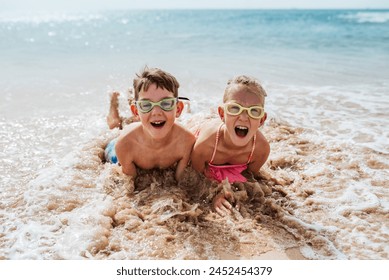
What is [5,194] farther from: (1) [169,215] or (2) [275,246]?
(2) [275,246]

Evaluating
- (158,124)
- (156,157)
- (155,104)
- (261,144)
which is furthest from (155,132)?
(261,144)

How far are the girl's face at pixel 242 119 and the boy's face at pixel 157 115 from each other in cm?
53

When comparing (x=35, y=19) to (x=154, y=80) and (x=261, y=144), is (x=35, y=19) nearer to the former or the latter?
(x=154, y=80)

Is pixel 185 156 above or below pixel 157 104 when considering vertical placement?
below

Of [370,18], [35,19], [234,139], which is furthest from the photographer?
[35,19]

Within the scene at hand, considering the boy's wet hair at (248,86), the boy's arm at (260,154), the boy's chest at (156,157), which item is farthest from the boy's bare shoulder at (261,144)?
the boy's chest at (156,157)

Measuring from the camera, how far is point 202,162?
4.08 m

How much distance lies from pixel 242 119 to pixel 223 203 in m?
0.83

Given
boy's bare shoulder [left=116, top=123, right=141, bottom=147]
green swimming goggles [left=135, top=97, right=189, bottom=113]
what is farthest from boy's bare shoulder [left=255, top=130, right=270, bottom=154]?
boy's bare shoulder [left=116, top=123, right=141, bottom=147]

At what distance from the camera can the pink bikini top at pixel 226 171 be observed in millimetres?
4012

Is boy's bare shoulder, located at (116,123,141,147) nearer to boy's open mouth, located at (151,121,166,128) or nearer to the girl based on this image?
boy's open mouth, located at (151,121,166,128)

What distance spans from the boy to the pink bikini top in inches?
10.8

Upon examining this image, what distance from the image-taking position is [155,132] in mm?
3697

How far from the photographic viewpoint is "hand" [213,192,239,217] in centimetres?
353
